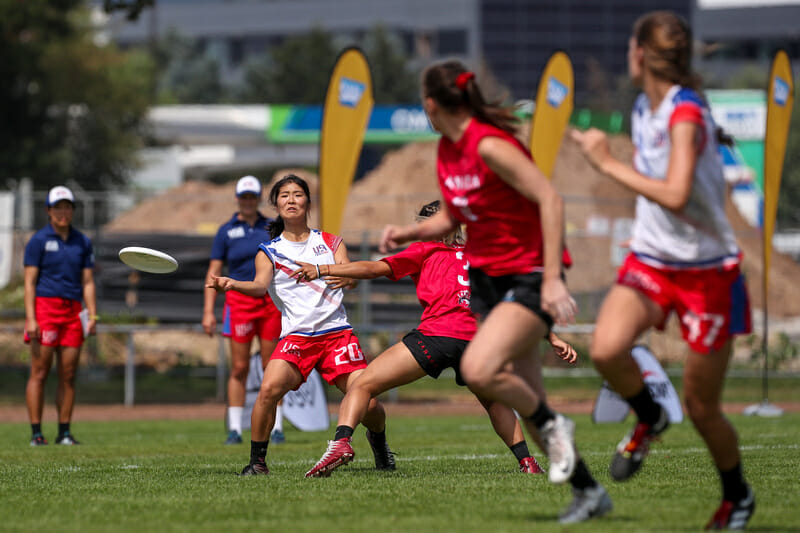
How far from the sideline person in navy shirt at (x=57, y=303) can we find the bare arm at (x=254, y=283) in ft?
12.7

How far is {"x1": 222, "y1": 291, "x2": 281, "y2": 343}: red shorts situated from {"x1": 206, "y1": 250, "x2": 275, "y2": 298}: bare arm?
3.16m

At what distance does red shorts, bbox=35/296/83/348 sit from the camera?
1090 centimetres

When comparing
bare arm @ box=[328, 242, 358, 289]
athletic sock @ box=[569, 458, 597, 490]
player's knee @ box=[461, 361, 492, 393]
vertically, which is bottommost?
athletic sock @ box=[569, 458, 597, 490]

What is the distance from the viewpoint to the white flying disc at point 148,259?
7480 millimetres

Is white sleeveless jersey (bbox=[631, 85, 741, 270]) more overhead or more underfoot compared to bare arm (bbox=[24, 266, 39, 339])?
more overhead

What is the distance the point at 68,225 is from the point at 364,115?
232 inches

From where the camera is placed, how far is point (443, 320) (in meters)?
7.44

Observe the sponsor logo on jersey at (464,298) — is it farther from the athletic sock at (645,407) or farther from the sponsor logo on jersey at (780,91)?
the sponsor logo on jersey at (780,91)

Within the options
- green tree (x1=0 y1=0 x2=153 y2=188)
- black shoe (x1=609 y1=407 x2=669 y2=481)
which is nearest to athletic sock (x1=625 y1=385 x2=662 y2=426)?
black shoe (x1=609 y1=407 x2=669 y2=481)

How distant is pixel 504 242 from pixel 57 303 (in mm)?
6677

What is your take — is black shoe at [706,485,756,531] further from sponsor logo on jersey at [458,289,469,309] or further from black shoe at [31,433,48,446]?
black shoe at [31,433,48,446]

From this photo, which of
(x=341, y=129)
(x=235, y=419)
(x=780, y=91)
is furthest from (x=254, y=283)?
(x=780, y=91)

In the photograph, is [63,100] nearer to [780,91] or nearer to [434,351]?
[780,91]

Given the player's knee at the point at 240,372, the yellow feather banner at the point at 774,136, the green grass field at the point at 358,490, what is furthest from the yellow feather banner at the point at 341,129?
the yellow feather banner at the point at 774,136
